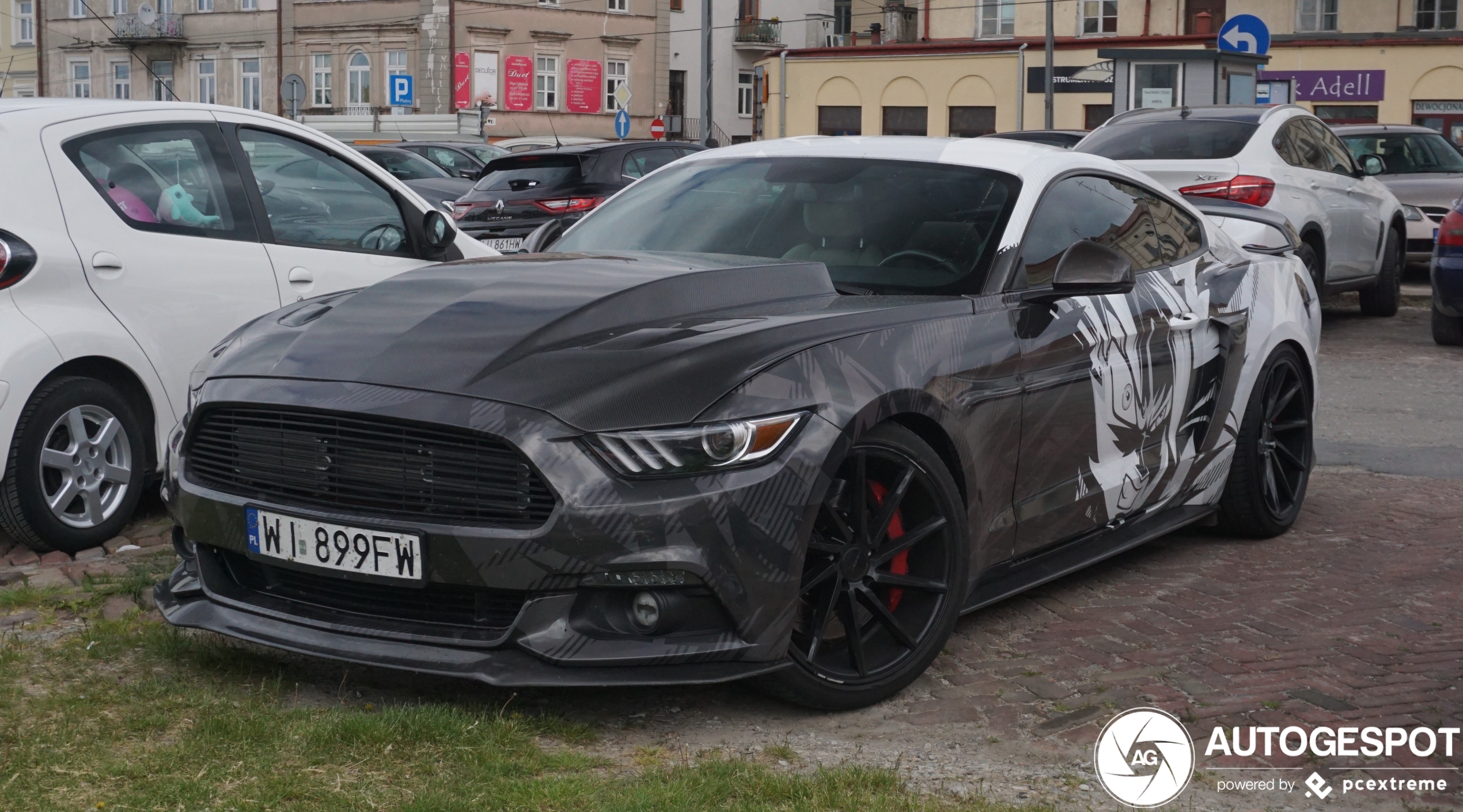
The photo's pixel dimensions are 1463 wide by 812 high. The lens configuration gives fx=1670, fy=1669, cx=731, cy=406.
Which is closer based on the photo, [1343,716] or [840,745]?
[840,745]

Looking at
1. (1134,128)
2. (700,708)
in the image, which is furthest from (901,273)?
(1134,128)

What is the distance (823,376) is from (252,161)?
3.50 meters

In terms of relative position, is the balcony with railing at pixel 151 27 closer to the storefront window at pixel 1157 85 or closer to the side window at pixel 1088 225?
the storefront window at pixel 1157 85

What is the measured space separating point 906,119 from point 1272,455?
46821 mm

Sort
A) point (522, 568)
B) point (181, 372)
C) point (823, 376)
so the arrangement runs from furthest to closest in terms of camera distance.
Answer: point (181, 372) → point (823, 376) → point (522, 568)

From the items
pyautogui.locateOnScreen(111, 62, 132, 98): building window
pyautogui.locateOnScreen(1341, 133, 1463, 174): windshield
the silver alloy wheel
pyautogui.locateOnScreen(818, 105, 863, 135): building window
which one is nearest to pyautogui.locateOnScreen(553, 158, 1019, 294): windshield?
the silver alloy wheel

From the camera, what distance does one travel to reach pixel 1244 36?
22.0 metres

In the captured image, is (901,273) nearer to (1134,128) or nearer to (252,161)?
(252,161)

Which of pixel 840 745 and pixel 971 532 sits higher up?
pixel 971 532

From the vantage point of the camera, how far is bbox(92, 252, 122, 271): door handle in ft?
19.4

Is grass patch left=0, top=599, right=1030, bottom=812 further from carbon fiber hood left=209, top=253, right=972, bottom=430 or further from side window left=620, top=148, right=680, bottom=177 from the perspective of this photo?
side window left=620, top=148, right=680, bottom=177

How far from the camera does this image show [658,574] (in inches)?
148

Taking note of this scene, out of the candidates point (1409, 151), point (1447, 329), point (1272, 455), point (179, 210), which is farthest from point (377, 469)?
point (1409, 151)

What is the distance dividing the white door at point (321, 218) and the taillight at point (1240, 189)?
22.3ft
